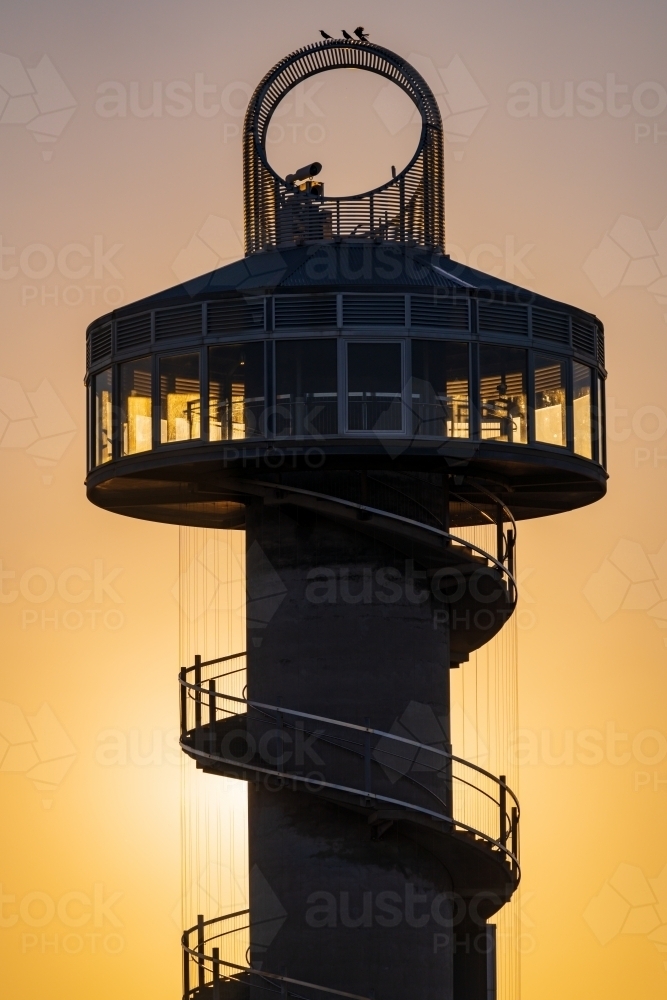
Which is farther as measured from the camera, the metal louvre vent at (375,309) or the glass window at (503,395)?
the glass window at (503,395)

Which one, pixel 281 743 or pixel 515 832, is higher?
pixel 281 743

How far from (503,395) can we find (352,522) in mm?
3884

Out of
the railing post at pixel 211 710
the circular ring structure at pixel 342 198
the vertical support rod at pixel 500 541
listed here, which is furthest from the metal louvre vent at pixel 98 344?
the vertical support rod at pixel 500 541

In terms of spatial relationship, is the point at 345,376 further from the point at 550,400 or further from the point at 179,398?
the point at 550,400

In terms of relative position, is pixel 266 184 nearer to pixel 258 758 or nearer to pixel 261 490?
pixel 261 490

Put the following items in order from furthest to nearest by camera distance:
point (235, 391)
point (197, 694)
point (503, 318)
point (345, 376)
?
point (197, 694) → point (503, 318) → point (235, 391) → point (345, 376)

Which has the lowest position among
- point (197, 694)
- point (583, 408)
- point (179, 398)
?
point (197, 694)

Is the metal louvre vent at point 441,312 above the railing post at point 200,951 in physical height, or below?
above

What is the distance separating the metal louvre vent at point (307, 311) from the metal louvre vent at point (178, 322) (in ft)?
5.54

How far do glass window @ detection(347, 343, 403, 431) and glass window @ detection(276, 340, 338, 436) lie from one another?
35cm

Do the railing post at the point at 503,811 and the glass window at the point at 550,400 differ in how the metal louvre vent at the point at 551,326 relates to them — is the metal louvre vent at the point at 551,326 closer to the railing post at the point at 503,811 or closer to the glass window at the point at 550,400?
the glass window at the point at 550,400

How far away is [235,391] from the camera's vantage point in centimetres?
5297

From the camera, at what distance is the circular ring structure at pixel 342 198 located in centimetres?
5622

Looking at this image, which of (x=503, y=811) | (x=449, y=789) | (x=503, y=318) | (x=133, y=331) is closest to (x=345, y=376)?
(x=503, y=318)
